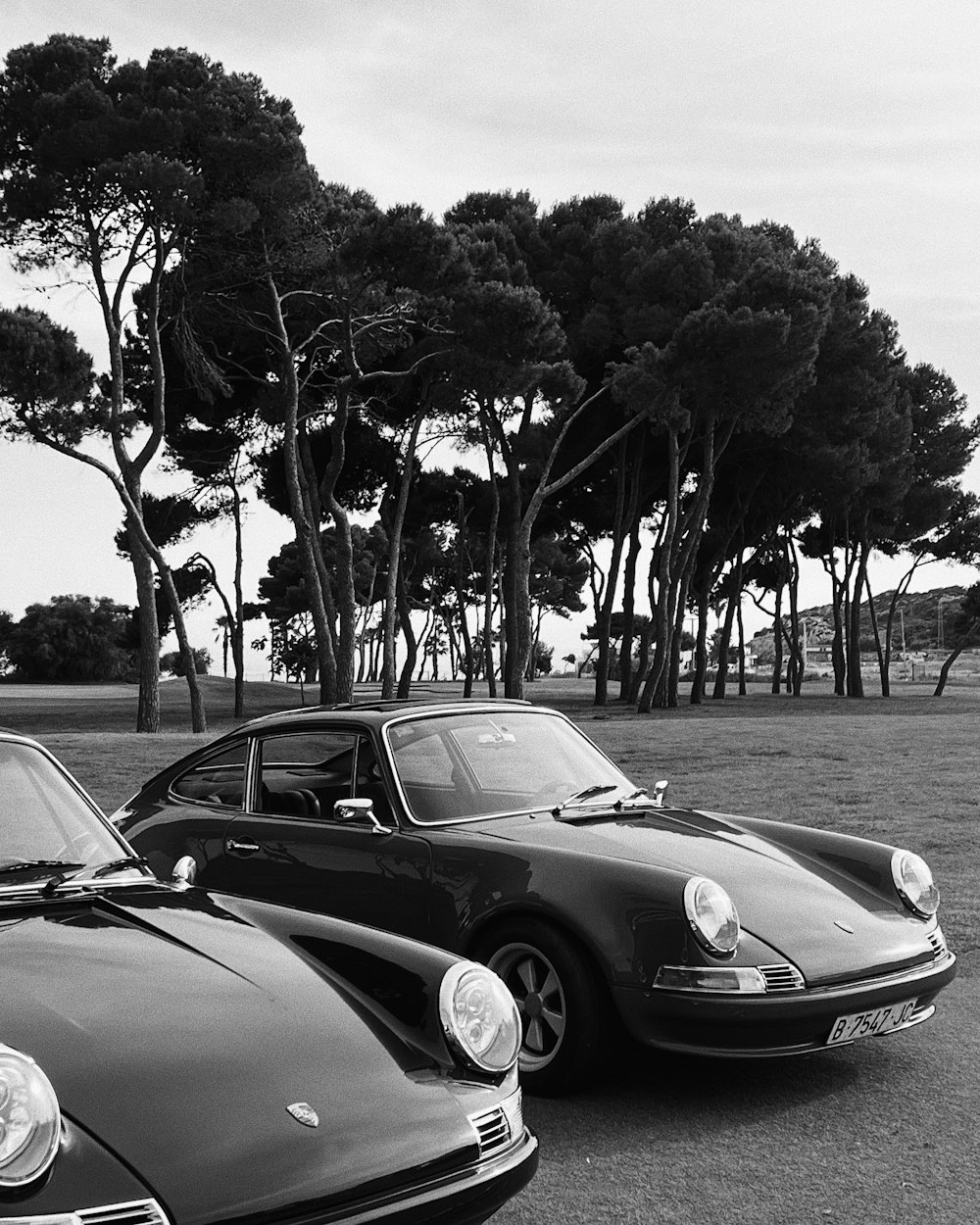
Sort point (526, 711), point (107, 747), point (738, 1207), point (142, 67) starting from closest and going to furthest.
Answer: point (738, 1207), point (526, 711), point (107, 747), point (142, 67)

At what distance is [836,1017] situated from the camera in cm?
479

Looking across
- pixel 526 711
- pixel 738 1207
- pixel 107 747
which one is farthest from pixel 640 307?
pixel 738 1207

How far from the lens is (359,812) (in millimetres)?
5438

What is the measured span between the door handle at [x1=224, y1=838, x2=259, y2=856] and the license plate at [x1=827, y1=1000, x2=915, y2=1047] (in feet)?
8.87

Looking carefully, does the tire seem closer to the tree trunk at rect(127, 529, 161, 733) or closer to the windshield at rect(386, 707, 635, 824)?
the windshield at rect(386, 707, 635, 824)

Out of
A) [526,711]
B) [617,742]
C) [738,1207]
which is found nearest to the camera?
[738,1207]

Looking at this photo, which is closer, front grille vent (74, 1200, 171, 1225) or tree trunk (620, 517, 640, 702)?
front grille vent (74, 1200, 171, 1225)

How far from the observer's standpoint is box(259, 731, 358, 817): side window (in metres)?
6.11

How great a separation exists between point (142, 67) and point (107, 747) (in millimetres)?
14068

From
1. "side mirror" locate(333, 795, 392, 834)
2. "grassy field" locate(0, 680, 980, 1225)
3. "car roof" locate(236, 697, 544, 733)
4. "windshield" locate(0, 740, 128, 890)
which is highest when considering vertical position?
"car roof" locate(236, 697, 544, 733)

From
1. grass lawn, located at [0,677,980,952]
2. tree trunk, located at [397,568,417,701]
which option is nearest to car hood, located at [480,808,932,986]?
grass lawn, located at [0,677,980,952]

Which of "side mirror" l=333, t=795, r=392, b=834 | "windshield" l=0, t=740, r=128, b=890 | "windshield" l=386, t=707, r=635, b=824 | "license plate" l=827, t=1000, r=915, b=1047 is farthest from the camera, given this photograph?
"windshield" l=386, t=707, r=635, b=824

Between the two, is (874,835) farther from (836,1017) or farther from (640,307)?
(640,307)

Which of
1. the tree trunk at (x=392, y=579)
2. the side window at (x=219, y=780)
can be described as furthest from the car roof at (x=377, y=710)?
the tree trunk at (x=392, y=579)
